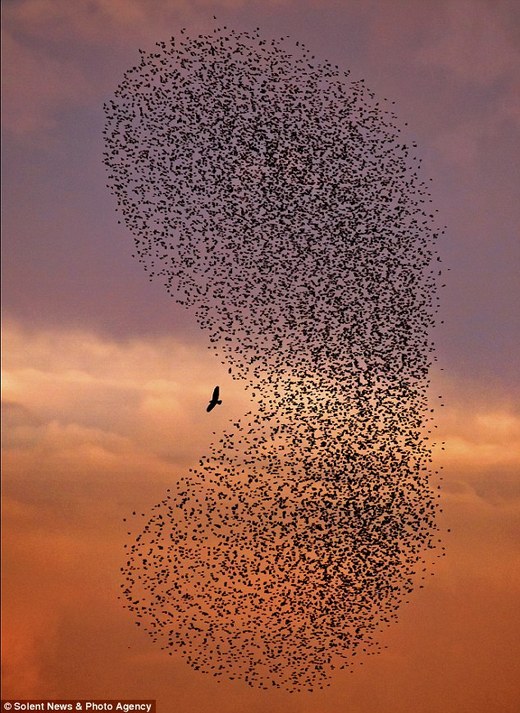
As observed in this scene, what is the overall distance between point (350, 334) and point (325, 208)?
3.74 metres

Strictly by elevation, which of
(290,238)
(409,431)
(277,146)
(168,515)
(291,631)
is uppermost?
(277,146)

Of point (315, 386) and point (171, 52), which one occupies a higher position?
point (171, 52)

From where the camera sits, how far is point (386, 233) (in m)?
39.1

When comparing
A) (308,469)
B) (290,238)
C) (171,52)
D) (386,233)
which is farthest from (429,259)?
(171,52)

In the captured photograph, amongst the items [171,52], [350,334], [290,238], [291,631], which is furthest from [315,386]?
[171,52]

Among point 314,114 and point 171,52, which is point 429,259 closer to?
point 314,114

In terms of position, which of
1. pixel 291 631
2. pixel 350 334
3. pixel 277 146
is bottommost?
pixel 291 631

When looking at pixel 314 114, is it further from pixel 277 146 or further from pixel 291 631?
pixel 291 631

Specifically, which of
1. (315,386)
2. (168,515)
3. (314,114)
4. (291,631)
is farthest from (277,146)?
(291,631)

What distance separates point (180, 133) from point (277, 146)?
9.43ft

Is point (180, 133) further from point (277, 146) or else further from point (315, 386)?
point (315, 386)

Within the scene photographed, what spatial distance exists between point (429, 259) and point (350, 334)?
3161 millimetres

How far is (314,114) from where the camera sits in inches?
1547

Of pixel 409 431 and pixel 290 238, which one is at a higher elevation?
pixel 290 238
